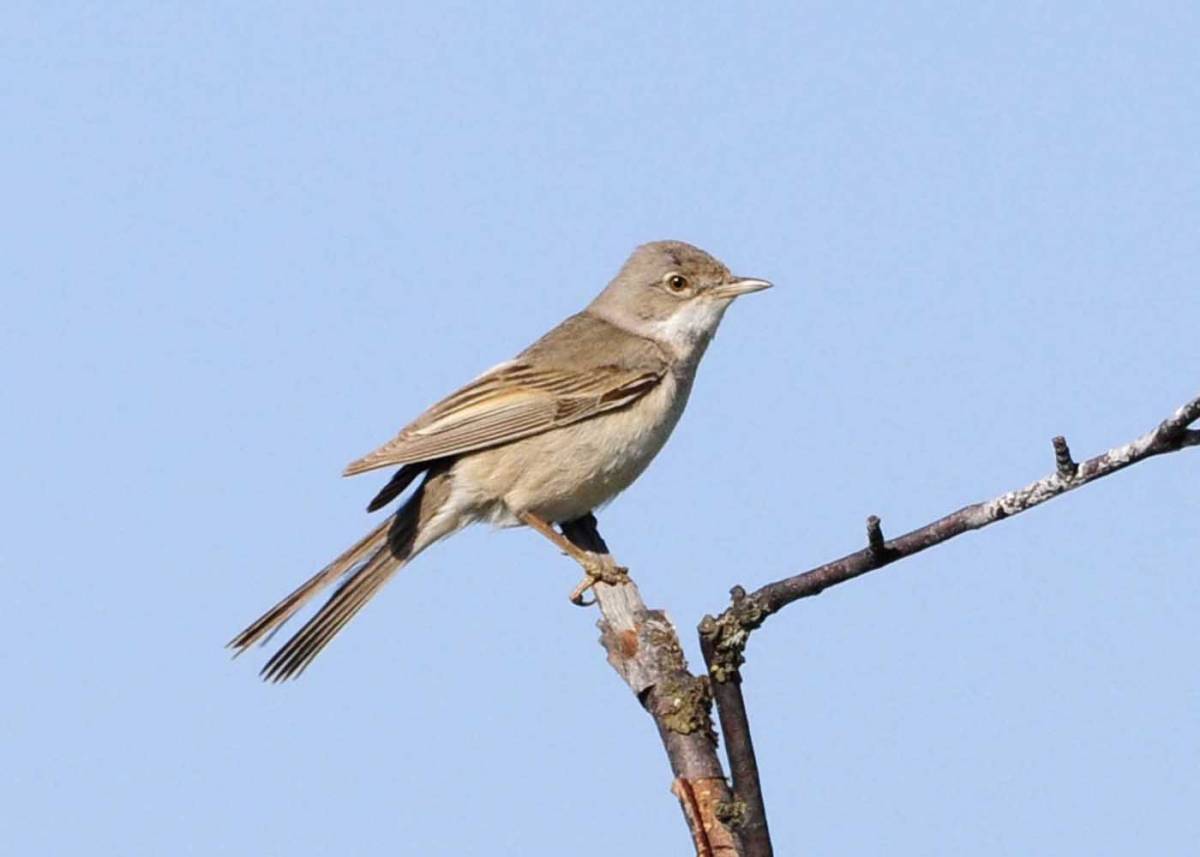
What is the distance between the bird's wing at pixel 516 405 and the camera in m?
7.46

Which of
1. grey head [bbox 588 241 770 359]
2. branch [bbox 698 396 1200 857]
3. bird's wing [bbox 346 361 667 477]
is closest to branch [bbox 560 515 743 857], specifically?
branch [bbox 698 396 1200 857]

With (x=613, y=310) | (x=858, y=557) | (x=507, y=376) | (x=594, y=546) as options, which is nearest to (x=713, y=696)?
(x=858, y=557)

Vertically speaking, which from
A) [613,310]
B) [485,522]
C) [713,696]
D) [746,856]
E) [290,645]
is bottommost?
[746,856]

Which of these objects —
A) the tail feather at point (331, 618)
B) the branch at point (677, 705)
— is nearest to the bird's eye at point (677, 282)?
the tail feather at point (331, 618)

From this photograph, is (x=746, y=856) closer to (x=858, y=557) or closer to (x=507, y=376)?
(x=858, y=557)

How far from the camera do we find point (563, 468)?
24.7ft

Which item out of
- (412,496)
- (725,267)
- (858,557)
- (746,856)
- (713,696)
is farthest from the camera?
(725,267)

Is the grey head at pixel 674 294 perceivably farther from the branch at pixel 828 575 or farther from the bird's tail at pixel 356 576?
the branch at pixel 828 575

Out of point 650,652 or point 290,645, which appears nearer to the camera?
point 650,652

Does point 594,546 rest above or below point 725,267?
below

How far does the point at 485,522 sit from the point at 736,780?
3627mm

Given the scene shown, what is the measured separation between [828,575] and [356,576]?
366cm

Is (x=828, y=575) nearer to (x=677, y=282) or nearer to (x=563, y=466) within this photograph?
(x=563, y=466)

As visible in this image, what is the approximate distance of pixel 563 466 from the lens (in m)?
7.54
